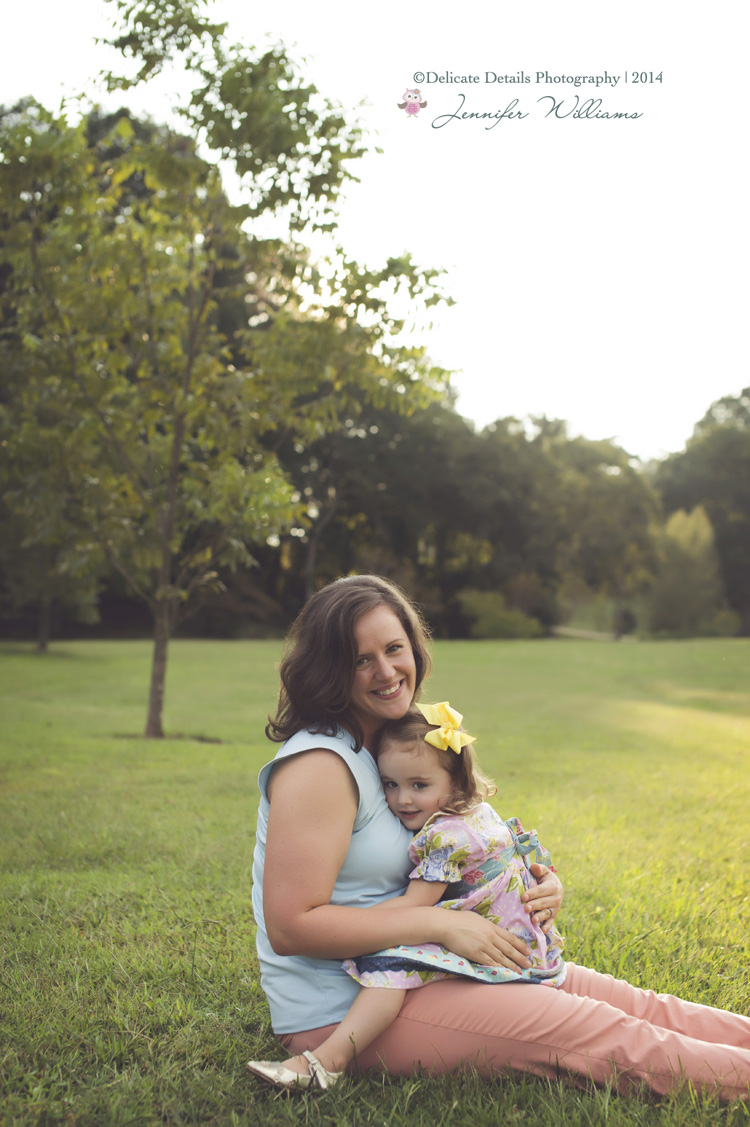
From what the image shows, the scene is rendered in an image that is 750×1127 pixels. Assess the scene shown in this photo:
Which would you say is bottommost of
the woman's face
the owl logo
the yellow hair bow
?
the yellow hair bow

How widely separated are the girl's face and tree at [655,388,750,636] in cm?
4729

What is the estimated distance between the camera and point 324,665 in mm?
2441

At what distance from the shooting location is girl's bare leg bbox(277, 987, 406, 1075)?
224 cm

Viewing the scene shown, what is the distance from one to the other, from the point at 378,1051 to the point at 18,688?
1431 centimetres

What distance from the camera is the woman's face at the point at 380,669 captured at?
2.47 meters

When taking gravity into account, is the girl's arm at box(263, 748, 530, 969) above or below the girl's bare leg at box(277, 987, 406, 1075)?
above

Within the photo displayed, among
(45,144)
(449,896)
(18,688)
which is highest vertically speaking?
(45,144)

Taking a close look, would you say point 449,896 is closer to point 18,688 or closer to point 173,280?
point 173,280

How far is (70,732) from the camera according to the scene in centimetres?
1015

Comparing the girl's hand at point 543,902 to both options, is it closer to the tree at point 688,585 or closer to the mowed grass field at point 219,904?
the mowed grass field at point 219,904

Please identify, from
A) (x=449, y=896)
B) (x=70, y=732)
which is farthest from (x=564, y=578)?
(x=449, y=896)
